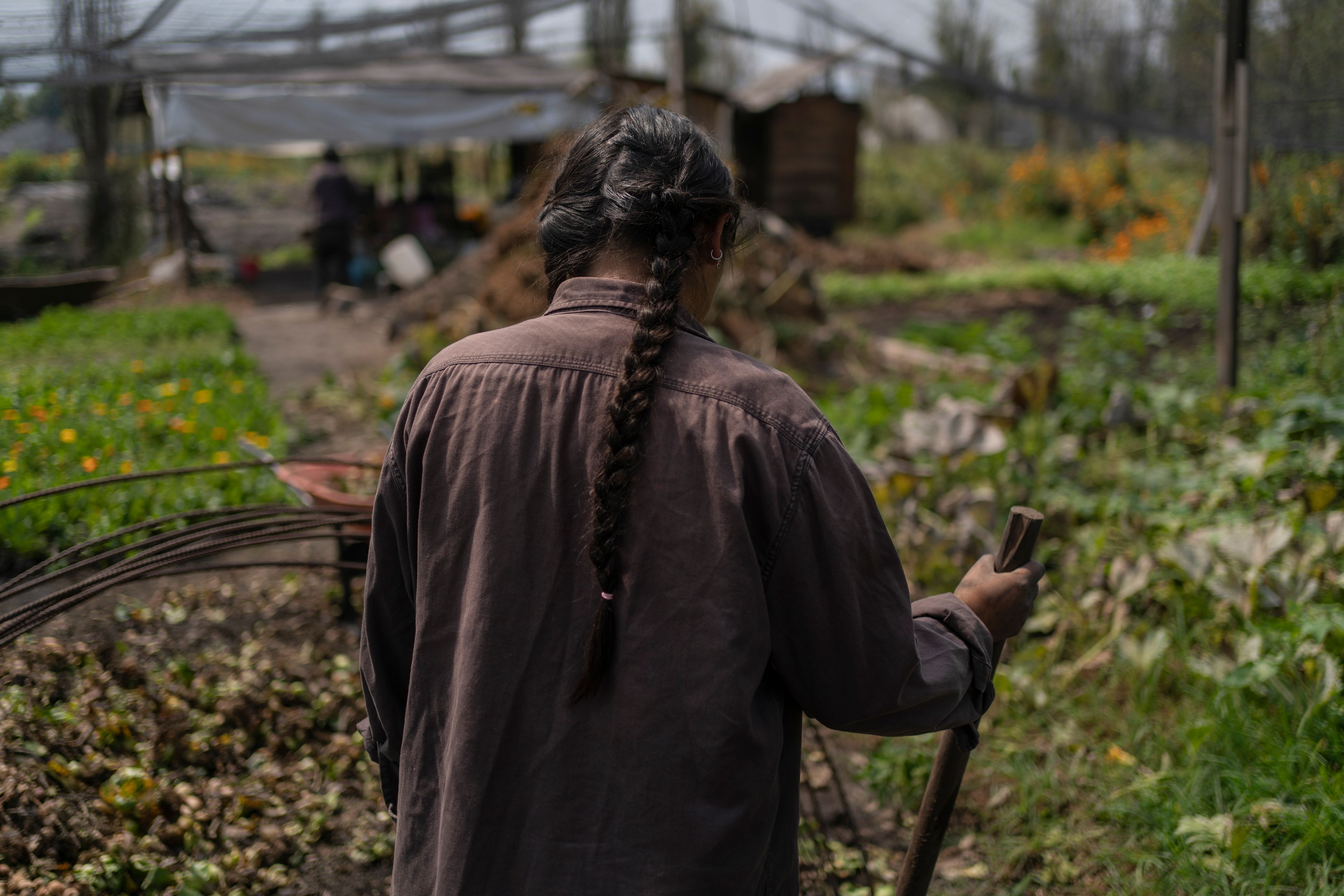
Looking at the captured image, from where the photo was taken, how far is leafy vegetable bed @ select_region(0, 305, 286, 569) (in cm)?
391

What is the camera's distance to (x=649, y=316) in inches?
51.6

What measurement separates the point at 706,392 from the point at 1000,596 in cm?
74

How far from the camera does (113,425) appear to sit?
4.90 m

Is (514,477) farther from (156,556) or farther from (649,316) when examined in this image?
(156,556)

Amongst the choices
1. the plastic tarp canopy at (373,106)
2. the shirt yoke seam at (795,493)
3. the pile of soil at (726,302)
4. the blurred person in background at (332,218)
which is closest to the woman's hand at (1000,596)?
the shirt yoke seam at (795,493)

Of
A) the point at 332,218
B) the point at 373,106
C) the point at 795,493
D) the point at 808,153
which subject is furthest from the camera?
the point at 808,153

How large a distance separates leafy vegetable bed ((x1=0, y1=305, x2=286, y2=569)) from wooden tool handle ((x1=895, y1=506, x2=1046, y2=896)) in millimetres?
3273

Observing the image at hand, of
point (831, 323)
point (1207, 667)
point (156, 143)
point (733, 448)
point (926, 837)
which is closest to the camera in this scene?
point (733, 448)

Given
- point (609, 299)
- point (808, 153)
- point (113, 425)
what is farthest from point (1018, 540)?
point (808, 153)

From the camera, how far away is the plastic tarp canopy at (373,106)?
11.8 m

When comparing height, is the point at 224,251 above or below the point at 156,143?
below

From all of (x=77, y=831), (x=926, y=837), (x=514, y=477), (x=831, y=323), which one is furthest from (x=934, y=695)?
(x=831, y=323)

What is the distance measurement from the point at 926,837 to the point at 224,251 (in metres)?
16.9

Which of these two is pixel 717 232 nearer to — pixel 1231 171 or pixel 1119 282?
pixel 1231 171
